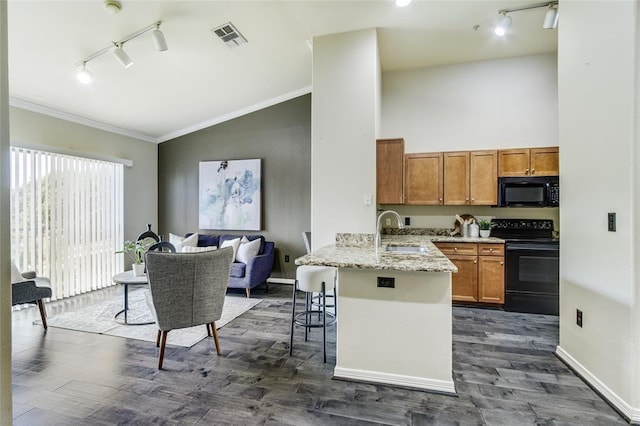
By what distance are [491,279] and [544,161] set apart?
168cm

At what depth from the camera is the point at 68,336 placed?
3.07 metres

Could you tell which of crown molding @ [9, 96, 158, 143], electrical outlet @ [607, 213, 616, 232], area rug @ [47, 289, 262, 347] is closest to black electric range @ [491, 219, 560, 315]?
electrical outlet @ [607, 213, 616, 232]

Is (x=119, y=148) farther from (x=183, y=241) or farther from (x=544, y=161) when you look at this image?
(x=544, y=161)

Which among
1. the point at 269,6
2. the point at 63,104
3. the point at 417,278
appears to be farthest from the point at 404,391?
the point at 63,104

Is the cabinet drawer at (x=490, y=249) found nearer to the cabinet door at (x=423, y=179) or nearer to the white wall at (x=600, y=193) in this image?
the cabinet door at (x=423, y=179)

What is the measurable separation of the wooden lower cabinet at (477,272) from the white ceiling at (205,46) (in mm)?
2585

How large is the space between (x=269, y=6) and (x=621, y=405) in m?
4.19

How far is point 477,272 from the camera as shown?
3879 millimetres

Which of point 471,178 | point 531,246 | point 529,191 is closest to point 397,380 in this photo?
point 531,246

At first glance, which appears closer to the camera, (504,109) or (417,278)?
(417,278)

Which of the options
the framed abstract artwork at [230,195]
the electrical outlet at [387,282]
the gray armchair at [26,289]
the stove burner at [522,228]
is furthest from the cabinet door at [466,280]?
the gray armchair at [26,289]

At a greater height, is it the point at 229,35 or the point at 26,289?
the point at 229,35

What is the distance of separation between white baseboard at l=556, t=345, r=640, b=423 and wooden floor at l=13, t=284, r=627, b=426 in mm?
54

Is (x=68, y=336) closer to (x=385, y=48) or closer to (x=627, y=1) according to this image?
(x=385, y=48)
